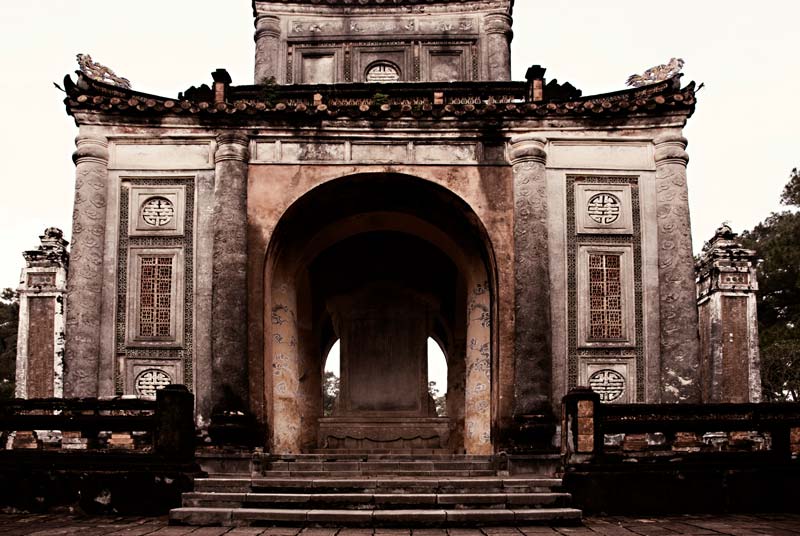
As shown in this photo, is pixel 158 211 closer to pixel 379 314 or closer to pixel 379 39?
pixel 379 314

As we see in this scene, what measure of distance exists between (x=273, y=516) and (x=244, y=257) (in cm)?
533

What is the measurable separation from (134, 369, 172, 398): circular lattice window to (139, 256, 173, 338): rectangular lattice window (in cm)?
58

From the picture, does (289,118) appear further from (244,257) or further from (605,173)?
(605,173)

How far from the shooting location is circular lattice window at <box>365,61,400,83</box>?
20234mm

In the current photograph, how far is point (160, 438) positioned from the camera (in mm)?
11797

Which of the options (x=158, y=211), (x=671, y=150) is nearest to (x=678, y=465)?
(x=671, y=150)

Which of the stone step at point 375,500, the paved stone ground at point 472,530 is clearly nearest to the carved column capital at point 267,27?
the stone step at point 375,500

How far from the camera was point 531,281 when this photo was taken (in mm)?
14836

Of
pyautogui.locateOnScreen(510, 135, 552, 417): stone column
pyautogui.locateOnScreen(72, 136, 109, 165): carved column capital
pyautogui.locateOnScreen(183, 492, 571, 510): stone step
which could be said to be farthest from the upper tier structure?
pyautogui.locateOnScreen(183, 492, 571, 510): stone step

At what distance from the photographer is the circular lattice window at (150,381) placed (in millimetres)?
14789

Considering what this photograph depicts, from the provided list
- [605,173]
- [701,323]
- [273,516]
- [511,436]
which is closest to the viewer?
[273,516]

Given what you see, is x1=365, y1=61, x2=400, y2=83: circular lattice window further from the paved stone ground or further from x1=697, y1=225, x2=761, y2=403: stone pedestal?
the paved stone ground

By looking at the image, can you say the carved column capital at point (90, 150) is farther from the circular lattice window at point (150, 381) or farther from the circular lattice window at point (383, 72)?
the circular lattice window at point (383, 72)

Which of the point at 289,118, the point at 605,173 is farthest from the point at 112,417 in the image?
the point at 605,173
